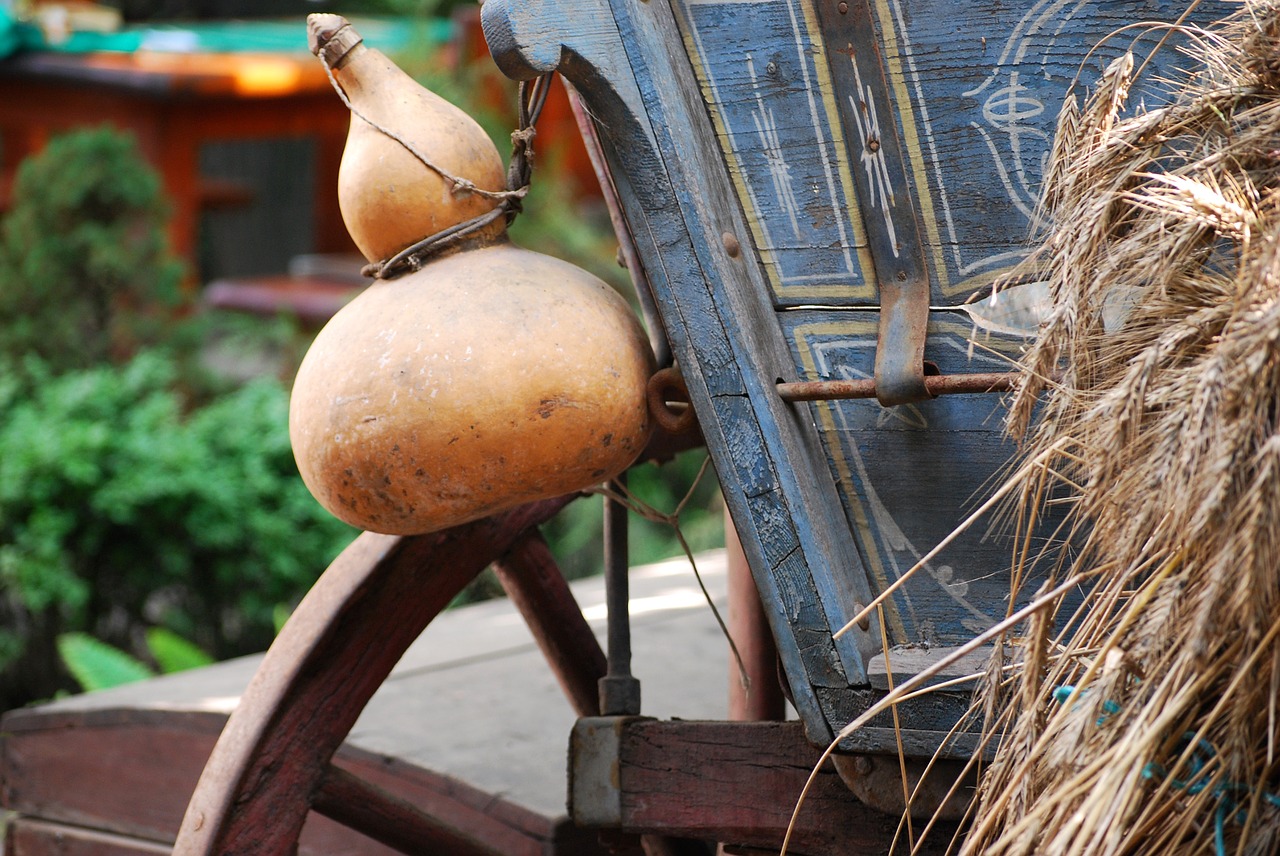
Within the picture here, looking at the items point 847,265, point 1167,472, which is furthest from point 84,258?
point 1167,472

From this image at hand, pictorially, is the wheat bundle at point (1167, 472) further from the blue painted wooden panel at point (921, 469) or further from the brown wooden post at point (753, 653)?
the brown wooden post at point (753, 653)

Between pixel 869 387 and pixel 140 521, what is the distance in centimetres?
320

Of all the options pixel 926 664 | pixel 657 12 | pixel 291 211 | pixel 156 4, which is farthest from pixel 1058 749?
pixel 156 4

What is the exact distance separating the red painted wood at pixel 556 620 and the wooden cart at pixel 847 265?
0.72m

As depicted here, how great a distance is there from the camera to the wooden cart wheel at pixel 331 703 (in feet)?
5.59

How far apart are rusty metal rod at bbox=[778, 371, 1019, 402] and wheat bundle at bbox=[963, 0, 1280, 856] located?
0.45 feet

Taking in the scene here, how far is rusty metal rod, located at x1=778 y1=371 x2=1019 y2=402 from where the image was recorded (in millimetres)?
1310

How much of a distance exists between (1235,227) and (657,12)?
2.11 ft

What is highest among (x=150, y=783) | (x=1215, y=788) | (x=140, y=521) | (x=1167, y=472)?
(x=140, y=521)

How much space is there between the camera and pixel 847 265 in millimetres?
1438

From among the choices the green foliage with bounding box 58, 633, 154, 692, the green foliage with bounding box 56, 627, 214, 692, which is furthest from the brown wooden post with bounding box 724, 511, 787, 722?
the green foliage with bounding box 58, 633, 154, 692

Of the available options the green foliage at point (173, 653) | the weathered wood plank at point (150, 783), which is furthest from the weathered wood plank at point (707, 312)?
the green foliage at point (173, 653)

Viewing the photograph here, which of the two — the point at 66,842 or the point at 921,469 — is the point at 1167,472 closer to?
the point at 921,469

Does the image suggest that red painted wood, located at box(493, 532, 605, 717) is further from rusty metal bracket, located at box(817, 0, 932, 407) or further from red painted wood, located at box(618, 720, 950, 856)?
rusty metal bracket, located at box(817, 0, 932, 407)
